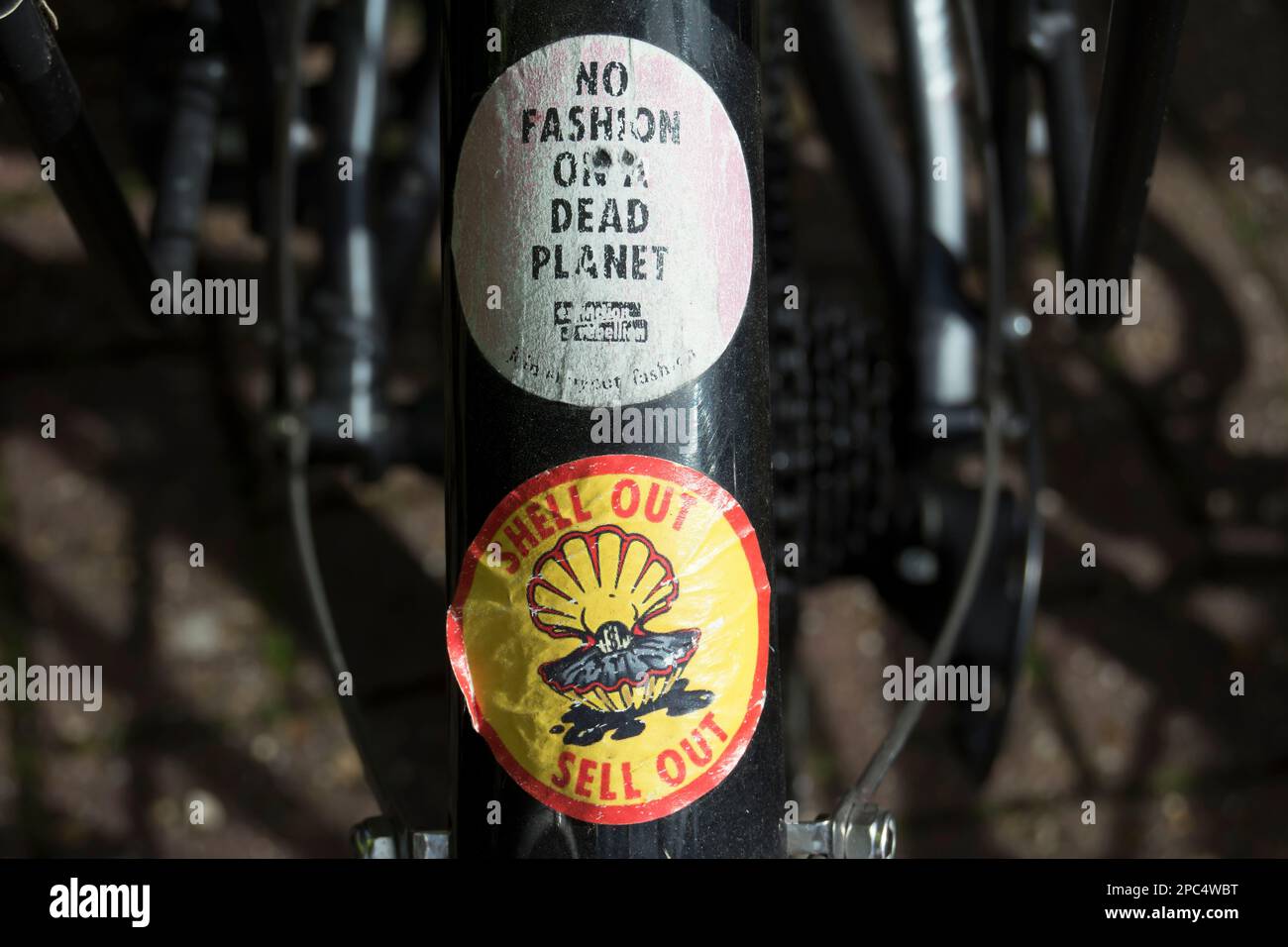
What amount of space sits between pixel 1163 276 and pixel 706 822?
3.82 ft

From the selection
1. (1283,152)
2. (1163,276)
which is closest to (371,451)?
(1163,276)

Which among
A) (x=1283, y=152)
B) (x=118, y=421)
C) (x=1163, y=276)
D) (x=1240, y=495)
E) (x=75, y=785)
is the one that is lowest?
(x=75, y=785)

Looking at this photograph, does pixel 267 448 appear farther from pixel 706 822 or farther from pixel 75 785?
pixel 706 822

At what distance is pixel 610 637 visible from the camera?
472 millimetres

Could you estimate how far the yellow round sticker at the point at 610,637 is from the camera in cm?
47
